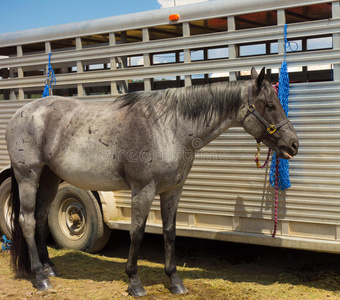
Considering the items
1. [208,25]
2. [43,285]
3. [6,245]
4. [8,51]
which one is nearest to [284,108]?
[208,25]

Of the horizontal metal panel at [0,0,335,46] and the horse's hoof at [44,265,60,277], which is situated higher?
the horizontal metal panel at [0,0,335,46]

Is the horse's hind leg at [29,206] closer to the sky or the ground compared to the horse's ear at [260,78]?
closer to the ground

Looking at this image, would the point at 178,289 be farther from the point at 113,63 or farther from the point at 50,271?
the point at 113,63

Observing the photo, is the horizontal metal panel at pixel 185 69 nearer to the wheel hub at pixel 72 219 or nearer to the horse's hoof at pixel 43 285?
the wheel hub at pixel 72 219

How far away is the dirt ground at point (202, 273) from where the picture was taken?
458cm

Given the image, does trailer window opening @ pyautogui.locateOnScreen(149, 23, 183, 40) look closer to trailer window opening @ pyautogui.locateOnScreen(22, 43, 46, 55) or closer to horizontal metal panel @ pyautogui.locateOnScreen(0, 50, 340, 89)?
horizontal metal panel @ pyautogui.locateOnScreen(0, 50, 340, 89)

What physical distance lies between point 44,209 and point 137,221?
4.92 feet

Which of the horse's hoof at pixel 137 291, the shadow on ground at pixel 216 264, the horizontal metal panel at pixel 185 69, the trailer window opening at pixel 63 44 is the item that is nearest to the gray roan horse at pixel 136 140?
the horse's hoof at pixel 137 291

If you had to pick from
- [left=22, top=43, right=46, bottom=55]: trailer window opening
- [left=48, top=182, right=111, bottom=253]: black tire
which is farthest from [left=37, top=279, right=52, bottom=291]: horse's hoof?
[left=22, top=43, right=46, bottom=55]: trailer window opening

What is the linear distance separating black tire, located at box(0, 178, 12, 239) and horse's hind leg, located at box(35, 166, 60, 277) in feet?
4.73

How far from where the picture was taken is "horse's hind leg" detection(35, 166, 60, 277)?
532 cm

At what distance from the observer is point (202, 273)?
5223 mm

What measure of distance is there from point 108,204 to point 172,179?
64.0 inches

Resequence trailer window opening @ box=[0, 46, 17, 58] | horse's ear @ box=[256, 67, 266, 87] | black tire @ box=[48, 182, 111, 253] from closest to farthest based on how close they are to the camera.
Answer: horse's ear @ box=[256, 67, 266, 87] → black tire @ box=[48, 182, 111, 253] → trailer window opening @ box=[0, 46, 17, 58]
